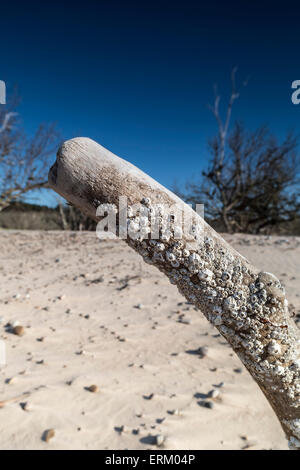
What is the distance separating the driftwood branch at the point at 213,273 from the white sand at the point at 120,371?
1.45 m

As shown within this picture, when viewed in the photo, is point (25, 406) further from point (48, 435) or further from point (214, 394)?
point (214, 394)

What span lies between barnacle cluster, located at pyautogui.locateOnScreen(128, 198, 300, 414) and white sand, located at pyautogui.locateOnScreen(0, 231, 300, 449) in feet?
4.76

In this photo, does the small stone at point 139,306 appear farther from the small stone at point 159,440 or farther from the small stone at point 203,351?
the small stone at point 159,440

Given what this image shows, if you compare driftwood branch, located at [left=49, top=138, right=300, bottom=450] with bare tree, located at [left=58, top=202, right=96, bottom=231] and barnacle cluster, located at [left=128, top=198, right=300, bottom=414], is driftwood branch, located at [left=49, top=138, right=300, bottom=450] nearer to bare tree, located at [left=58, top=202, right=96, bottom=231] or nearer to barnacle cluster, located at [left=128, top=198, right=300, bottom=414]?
barnacle cluster, located at [left=128, top=198, right=300, bottom=414]

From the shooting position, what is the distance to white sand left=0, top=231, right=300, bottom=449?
2.24 meters

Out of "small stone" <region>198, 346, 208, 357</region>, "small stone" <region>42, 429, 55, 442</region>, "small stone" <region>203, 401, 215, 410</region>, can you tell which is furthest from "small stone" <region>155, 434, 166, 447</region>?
"small stone" <region>198, 346, 208, 357</region>

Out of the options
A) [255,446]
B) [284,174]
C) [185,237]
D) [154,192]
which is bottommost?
[255,446]

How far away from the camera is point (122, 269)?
6.06m

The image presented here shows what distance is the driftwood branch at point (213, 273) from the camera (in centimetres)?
109

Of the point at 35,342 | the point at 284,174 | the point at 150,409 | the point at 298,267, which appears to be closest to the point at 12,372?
the point at 35,342

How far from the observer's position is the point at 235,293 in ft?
3.65
